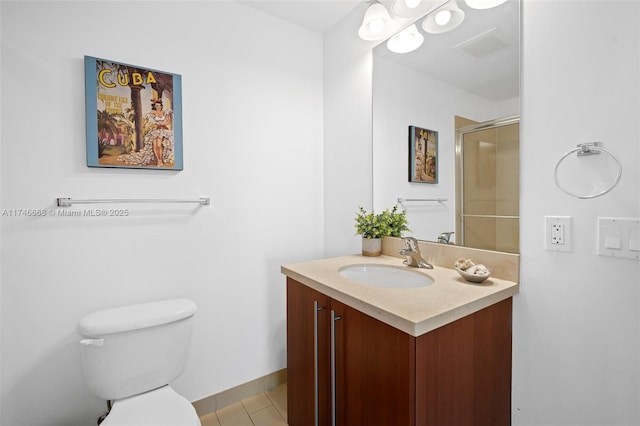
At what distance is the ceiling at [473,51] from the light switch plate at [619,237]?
0.57 meters

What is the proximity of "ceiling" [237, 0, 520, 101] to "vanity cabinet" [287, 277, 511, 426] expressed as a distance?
0.91m

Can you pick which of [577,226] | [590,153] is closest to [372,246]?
[577,226]

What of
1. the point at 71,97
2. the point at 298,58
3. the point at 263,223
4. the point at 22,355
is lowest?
the point at 22,355

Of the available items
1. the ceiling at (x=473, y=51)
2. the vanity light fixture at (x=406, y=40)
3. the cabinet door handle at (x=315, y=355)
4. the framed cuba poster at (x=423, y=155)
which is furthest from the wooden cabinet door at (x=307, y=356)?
the vanity light fixture at (x=406, y=40)

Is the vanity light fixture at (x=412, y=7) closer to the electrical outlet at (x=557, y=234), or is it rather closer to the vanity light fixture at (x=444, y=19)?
the vanity light fixture at (x=444, y=19)

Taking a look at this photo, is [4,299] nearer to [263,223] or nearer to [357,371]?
[263,223]

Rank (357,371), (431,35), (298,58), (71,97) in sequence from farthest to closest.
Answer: (298,58) < (431,35) < (71,97) < (357,371)

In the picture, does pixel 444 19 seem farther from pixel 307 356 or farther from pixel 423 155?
pixel 307 356

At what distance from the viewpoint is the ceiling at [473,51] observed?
116 centimetres

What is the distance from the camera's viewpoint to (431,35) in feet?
4.87

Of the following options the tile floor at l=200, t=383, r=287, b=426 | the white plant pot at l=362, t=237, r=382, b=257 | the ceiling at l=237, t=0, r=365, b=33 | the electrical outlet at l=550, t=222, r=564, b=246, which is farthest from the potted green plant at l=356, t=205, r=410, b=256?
the ceiling at l=237, t=0, r=365, b=33

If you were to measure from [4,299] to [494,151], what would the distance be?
2160 mm

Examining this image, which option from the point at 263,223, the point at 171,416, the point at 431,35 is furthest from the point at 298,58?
the point at 171,416

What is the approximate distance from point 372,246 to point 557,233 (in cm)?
88
